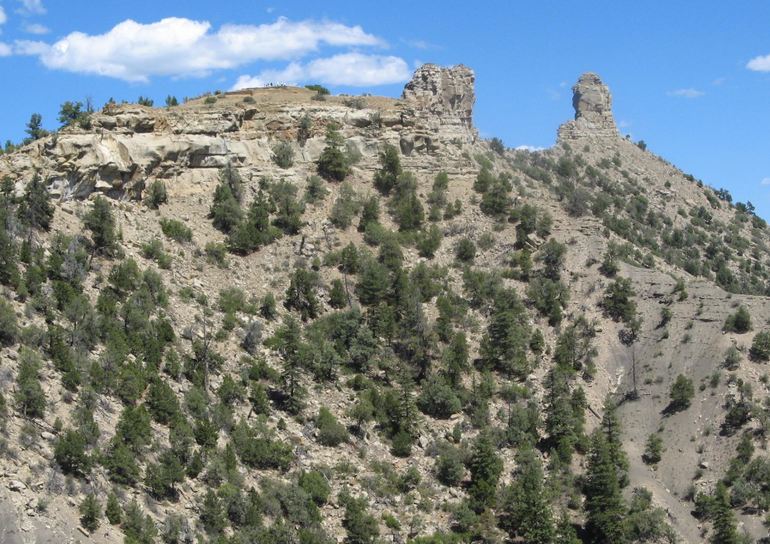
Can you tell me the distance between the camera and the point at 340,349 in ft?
198

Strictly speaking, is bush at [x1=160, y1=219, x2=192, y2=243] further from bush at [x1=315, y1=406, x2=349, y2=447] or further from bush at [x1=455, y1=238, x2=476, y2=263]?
bush at [x1=455, y1=238, x2=476, y2=263]

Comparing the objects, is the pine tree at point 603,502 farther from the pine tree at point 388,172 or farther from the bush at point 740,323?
the pine tree at point 388,172

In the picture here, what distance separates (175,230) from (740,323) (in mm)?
31960

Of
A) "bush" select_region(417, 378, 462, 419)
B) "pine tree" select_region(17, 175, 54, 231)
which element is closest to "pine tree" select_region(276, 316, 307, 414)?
"bush" select_region(417, 378, 462, 419)

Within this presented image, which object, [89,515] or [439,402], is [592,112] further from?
[89,515]

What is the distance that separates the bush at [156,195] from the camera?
211 ft

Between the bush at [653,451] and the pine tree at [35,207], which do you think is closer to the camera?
the pine tree at [35,207]

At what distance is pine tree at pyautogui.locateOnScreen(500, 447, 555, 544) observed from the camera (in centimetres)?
5084

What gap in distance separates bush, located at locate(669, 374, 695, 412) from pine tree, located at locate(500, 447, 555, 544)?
434 inches

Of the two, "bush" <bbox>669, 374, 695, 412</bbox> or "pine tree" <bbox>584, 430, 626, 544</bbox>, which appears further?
"bush" <bbox>669, 374, 695, 412</bbox>

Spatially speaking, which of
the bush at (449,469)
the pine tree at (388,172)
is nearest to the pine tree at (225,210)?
the pine tree at (388,172)

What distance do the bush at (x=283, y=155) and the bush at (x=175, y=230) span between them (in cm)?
1065

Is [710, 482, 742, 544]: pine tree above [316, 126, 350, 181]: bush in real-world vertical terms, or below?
below

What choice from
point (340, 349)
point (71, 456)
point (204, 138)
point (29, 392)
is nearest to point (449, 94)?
point (204, 138)
